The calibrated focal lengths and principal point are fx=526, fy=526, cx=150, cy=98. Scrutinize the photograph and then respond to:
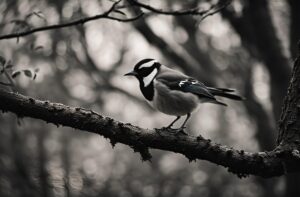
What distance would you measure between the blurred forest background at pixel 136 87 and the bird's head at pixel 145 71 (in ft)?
3.49

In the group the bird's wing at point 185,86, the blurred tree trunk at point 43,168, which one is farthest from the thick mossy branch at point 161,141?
the blurred tree trunk at point 43,168

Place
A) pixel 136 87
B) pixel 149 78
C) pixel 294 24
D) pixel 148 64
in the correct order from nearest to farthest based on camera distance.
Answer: pixel 149 78, pixel 148 64, pixel 294 24, pixel 136 87

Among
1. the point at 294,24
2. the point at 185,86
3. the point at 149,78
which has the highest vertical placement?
the point at 294,24

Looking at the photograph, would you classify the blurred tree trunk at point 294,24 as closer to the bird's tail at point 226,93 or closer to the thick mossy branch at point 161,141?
the bird's tail at point 226,93

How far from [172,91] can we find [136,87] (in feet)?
15.8

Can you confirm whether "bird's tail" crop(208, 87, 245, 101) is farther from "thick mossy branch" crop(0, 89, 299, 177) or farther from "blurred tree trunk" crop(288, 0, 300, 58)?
"blurred tree trunk" crop(288, 0, 300, 58)

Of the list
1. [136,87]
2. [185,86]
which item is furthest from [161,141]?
[136,87]

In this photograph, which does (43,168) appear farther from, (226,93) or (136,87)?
(136,87)

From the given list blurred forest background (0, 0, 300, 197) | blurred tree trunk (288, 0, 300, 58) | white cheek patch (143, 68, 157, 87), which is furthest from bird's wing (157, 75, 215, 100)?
blurred tree trunk (288, 0, 300, 58)

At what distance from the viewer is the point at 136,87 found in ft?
32.9

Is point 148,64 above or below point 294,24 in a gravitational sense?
below

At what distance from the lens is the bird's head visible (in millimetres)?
5559

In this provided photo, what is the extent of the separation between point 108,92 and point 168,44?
1.67m

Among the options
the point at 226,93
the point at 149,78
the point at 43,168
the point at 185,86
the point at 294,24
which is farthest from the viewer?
the point at 294,24
